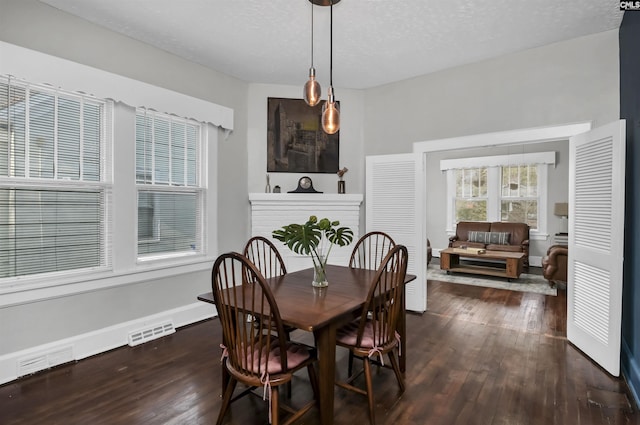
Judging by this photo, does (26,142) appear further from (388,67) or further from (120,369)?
(388,67)

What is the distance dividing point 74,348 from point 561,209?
7855 mm

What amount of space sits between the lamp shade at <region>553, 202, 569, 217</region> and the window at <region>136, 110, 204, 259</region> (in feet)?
21.8

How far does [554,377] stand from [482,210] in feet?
19.9

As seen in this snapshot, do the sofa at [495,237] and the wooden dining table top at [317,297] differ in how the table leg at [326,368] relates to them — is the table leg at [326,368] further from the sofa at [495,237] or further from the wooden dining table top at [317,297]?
the sofa at [495,237]

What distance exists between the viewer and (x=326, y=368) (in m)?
1.84

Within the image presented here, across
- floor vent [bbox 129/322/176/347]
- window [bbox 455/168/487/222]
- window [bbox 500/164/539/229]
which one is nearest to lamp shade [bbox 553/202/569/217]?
window [bbox 500/164/539/229]

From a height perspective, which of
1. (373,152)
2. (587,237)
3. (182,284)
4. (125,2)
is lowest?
(182,284)

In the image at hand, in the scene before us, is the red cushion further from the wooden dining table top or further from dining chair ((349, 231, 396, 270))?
dining chair ((349, 231, 396, 270))

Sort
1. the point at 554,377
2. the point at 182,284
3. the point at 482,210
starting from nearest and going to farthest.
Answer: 1. the point at 554,377
2. the point at 182,284
3. the point at 482,210

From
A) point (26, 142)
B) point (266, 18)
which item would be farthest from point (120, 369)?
point (266, 18)

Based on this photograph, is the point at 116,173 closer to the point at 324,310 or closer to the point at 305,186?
the point at 305,186

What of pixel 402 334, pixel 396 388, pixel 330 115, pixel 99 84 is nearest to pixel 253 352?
pixel 396 388

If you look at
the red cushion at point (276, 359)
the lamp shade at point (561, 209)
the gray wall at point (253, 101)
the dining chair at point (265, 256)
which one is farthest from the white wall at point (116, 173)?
the lamp shade at point (561, 209)

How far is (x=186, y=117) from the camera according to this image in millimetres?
3693
